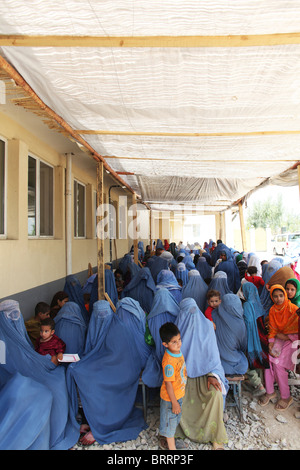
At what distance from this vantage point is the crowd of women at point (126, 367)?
7.32 feet

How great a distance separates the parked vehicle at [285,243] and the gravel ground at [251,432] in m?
18.9

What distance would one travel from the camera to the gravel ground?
2510 mm

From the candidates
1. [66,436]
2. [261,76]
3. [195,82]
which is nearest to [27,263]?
[66,436]

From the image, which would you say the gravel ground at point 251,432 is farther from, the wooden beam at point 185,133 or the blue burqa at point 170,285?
the wooden beam at point 185,133

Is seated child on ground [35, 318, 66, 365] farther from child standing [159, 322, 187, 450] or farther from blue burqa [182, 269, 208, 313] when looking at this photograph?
blue burqa [182, 269, 208, 313]

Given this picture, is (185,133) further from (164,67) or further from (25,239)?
(25,239)

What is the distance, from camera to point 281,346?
3.21 m

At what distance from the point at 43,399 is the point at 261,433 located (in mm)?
1873

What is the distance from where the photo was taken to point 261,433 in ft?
8.73

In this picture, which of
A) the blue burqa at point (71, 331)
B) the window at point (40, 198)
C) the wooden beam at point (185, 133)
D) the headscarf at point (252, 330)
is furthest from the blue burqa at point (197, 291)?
the window at point (40, 198)

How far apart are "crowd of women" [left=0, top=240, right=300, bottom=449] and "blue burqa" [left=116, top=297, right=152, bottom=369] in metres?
0.01

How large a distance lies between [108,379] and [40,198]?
11.4ft
